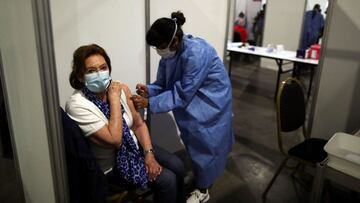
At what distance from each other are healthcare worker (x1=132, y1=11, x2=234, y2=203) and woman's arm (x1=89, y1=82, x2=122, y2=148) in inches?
8.6

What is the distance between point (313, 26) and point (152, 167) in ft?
17.0

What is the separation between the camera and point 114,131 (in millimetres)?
1378

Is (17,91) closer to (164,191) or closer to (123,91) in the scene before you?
(123,91)

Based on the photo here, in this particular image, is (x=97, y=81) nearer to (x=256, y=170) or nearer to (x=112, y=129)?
(x=112, y=129)

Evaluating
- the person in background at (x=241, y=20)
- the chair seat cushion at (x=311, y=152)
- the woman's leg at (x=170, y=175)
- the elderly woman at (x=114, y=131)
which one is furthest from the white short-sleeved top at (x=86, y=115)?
the person in background at (x=241, y=20)

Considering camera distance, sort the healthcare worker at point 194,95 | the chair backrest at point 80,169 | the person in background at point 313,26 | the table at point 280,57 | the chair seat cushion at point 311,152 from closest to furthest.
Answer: the chair backrest at point 80,169 → the healthcare worker at point 194,95 → the chair seat cushion at point 311,152 → the table at point 280,57 → the person in background at point 313,26

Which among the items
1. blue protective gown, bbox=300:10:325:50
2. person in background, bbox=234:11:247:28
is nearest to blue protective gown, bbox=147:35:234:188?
blue protective gown, bbox=300:10:325:50

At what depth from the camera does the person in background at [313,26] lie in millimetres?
5496

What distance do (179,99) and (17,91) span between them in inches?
32.8

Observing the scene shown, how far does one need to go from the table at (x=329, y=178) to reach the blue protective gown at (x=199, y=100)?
65 cm

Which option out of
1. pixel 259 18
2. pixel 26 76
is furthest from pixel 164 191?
pixel 259 18

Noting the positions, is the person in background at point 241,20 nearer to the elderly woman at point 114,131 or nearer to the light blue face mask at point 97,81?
the elderly woman at point 114,131

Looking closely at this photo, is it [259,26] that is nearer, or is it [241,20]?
[259,26]

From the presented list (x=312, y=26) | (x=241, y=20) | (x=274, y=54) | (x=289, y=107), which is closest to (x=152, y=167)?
(x=289, y=107)
